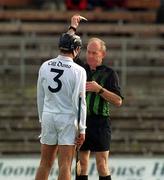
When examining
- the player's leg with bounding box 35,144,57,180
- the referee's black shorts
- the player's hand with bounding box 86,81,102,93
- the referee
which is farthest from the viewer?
the referee's black shorts

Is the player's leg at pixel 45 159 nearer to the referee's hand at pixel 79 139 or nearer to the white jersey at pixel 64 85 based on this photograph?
the referee's hand at pixel 79 139

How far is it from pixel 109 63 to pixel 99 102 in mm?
7630

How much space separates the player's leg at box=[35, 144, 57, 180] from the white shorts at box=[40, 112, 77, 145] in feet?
0.26

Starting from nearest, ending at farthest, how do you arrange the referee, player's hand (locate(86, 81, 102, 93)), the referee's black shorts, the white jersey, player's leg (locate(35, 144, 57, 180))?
the white jersey < player's leg (locate(35, 144, 57, 180)) < player's hand (locate(86, 81, 102, 93)) < the referee < the referee's black shorts

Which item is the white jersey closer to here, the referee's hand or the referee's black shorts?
the referee's hand

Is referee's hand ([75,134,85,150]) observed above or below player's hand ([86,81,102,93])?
below

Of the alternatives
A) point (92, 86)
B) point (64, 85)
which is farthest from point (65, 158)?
point (92, 86)

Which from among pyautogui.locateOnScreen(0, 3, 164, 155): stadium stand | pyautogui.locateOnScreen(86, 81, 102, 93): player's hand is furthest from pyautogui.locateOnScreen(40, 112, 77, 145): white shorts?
pyautogui.locateOnScreen(0, 3, 164, 155): stadium stand

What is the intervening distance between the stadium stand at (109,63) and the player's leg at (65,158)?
6065 mm

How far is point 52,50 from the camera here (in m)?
16.0

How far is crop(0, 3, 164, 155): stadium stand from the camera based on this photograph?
551 inches

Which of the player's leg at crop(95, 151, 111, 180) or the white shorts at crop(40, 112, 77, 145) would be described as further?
the player's leg at crop(95, 151, 111, 180)

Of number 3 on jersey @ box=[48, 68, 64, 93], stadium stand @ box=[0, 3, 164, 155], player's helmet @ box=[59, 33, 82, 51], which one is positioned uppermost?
player's helmet @ box=[59, 33, 82, 51]

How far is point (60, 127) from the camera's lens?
752cm
